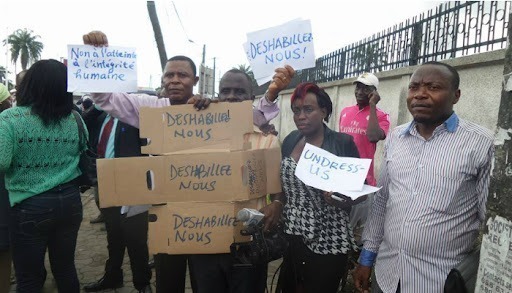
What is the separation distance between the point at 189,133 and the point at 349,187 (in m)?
0.89

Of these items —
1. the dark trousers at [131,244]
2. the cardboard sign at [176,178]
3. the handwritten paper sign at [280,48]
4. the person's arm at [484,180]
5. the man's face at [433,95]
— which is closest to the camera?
the person's arm at [484,180]

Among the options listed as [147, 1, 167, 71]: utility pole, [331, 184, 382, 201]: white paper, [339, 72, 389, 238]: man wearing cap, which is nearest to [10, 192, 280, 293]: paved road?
[339, 72, 389, 238]: man wearing cap

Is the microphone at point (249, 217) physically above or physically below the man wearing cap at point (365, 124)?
below

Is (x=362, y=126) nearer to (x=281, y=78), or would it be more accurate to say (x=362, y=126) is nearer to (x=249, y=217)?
(x=281, y=78)

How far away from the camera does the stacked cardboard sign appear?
1.96 m

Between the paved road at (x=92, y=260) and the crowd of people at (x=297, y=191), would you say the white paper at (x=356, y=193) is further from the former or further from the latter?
the paved road at (x=92, y=260)

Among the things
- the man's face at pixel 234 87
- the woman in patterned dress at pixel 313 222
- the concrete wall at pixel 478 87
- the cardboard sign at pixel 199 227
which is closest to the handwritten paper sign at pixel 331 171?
the woman in patterned dress at pixel 313 222

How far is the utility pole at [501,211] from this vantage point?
117 centimetres

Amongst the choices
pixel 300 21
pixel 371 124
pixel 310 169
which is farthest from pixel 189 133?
pixel 371 124

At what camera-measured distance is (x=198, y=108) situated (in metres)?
2.04

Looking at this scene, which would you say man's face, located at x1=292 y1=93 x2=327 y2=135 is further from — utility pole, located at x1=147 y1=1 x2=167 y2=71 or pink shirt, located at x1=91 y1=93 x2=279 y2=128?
A: utility pole, located at x1=147 y1=1 x2=167 y2=71

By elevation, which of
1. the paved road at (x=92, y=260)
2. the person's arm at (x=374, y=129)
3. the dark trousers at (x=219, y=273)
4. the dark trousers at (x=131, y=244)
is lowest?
the paved road at (x=92, y=260)

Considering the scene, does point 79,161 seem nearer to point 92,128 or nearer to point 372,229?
point 92,128

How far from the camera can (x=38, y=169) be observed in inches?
90.4
